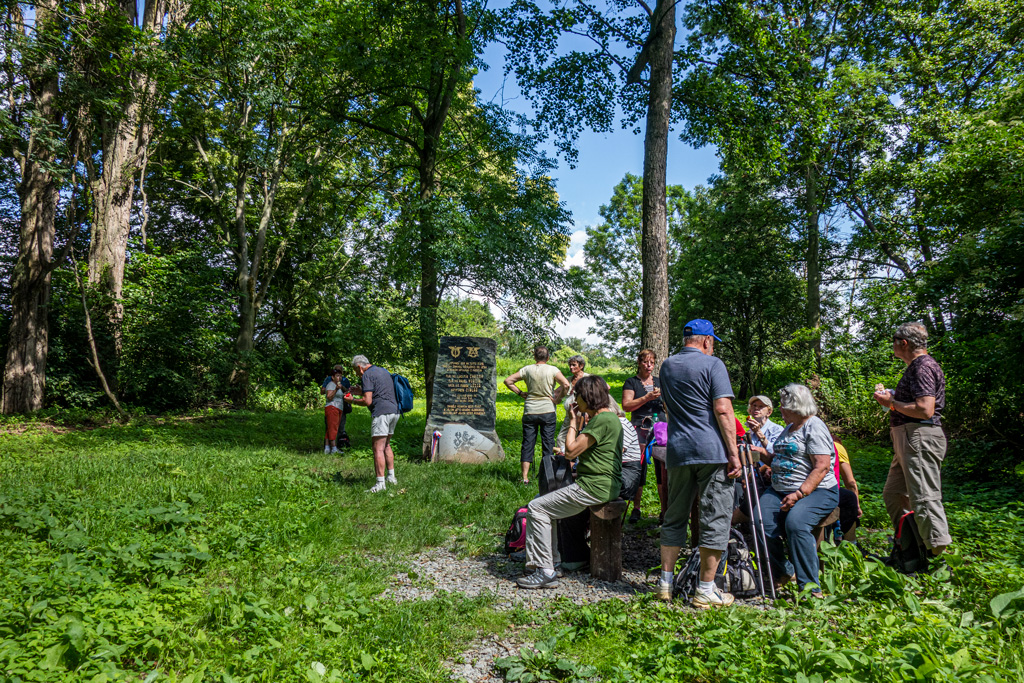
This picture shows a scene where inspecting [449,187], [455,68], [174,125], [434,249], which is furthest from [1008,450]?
[174,125]

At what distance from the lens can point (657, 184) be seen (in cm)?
877

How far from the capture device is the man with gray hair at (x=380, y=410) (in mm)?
7645

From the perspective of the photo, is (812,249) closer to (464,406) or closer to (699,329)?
(464,406)

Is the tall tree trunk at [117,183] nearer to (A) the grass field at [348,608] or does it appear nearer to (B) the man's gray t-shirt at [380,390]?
(A) the grass field at [348,608]

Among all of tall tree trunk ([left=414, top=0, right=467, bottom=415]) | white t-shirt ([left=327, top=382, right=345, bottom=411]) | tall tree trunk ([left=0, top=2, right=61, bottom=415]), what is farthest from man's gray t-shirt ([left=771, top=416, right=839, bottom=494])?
tall tree trunk ([left=0, top=2, right=61, bottom=415])

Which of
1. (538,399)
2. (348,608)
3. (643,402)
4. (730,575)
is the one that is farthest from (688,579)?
(538,399)

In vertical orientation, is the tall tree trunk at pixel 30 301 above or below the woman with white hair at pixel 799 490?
above

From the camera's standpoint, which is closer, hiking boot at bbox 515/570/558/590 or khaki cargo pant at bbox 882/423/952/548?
khaki cargo pant at bbox 882/423/952/548

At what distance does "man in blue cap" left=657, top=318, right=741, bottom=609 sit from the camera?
4105 millimetres

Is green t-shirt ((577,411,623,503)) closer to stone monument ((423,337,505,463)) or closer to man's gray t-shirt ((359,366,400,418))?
man's gray t-shirt ((359,366,400,418))

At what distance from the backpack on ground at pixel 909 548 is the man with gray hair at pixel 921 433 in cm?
10

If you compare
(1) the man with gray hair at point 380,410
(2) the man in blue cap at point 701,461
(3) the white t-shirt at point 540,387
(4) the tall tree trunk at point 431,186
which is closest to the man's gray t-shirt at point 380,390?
(1) the man with gray hair at point 380,410

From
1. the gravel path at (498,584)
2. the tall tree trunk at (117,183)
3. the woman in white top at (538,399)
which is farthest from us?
the tall tree trunk at (117,183)

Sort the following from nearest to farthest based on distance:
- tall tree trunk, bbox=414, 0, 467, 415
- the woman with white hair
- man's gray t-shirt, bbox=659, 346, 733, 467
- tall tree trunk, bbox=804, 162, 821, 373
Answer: man's gray t-shirt, bbox=659, 346, 733, 467, the woman with white hair, tall tree trunk, bbox=414, 0, 467, 415, tall tree trunk, bbox=804, 162, 821, 373
